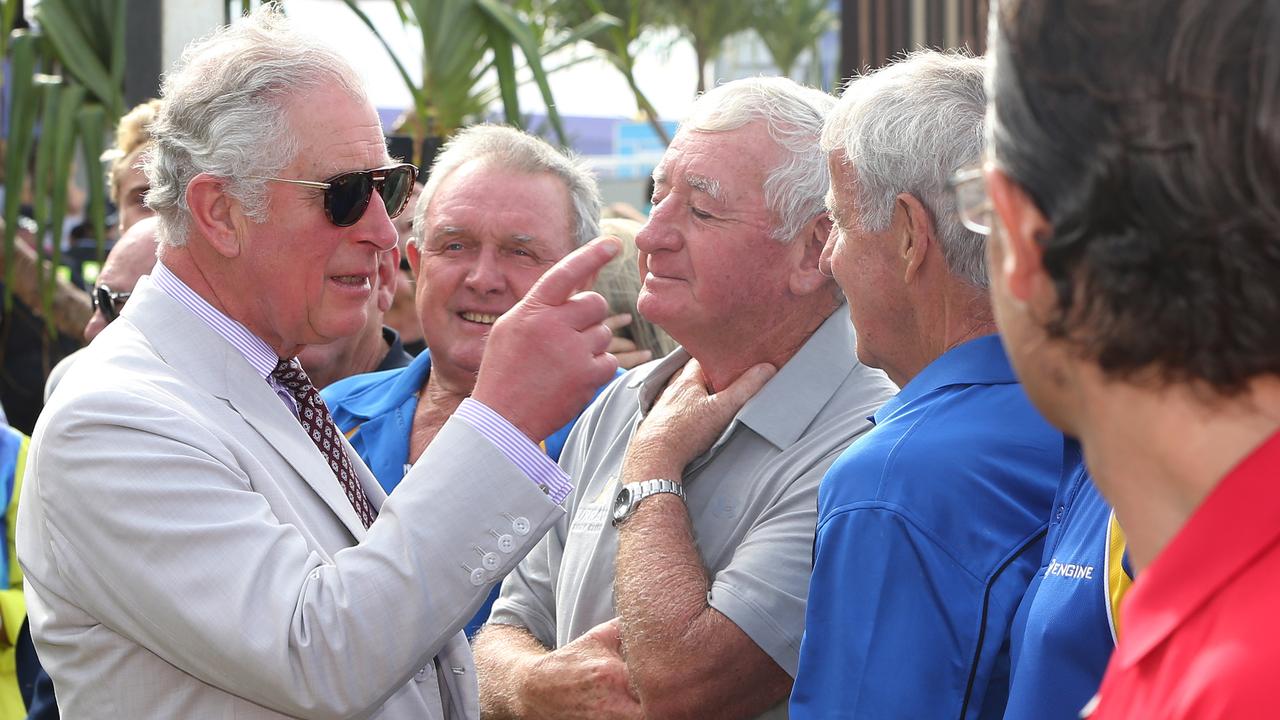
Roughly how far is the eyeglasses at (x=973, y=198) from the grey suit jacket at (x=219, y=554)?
0.99 metres

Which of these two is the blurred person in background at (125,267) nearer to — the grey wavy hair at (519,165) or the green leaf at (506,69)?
the grey wavy hair at (519,165)

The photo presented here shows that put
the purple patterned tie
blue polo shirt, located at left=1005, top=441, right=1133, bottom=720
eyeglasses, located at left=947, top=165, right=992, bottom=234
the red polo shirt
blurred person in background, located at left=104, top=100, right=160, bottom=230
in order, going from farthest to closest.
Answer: blurred person in background, located at left=104, top=100, right=160, bottom=230 → the purple patterned tie → blue polo shirt, located at left=1005, top=441, right=1133, bottom=720 → eyeglasses, located at left=947, top=165, right=992, bottom=234 → the red polo shirt

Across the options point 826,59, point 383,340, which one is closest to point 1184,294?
point 383,340

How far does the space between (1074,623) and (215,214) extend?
1.52m

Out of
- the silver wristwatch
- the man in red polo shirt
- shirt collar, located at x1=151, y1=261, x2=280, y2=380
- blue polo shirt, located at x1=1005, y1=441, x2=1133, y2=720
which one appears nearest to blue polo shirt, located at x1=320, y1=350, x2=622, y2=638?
the silver wristwatch

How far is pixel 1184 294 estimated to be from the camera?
39.2 inches

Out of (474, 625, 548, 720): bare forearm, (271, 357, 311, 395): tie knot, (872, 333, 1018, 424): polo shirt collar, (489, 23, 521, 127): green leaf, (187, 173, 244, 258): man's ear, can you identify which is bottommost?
(474, 625, 548, 720): bare forearm

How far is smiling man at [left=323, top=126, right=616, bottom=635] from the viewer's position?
3.54 meters

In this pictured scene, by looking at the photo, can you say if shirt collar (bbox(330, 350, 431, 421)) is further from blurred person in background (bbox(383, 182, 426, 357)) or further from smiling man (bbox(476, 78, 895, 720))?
blurred person in background (bbox(383, 182, 426, 357))

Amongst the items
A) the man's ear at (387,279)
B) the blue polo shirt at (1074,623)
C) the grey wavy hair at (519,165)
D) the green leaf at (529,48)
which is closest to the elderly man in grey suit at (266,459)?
the blue polo shirt at (1074,623)

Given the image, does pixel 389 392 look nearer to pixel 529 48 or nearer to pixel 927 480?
pixel 529 48

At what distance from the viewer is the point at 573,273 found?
2119mm

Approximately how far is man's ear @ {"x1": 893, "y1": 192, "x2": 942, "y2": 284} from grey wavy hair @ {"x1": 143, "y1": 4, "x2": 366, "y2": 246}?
38.7 inches

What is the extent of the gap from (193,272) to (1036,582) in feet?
4.81
